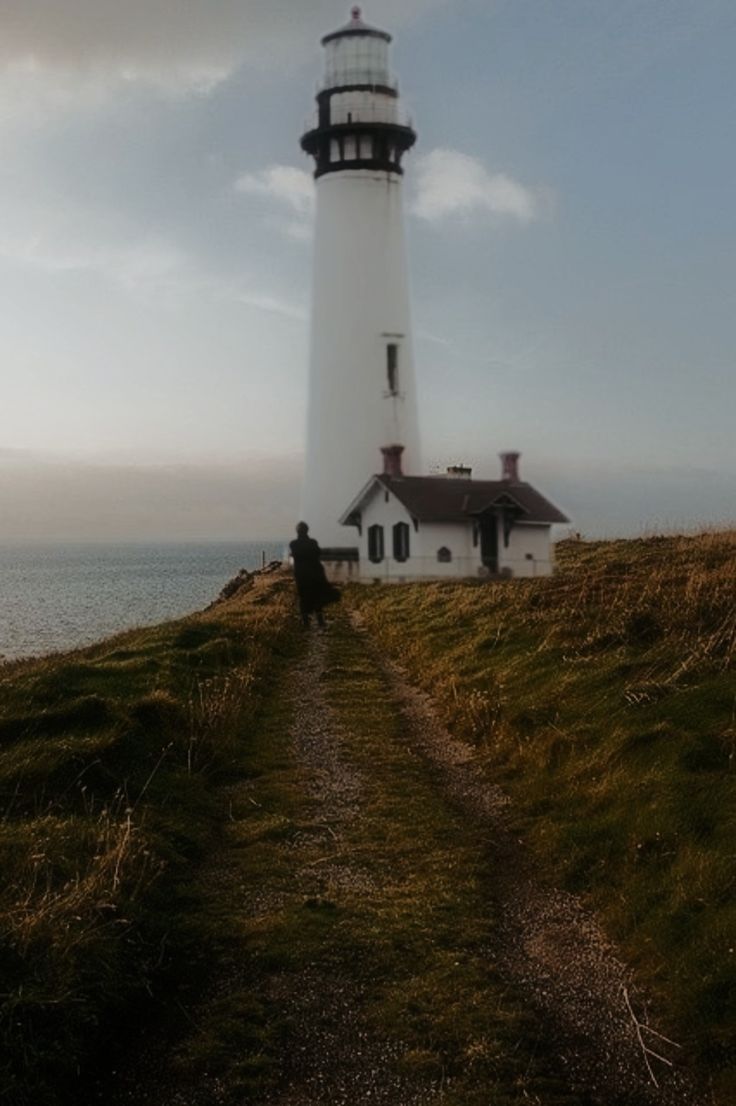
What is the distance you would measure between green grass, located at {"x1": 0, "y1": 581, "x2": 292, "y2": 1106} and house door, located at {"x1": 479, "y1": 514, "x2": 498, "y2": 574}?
1810 centimetres

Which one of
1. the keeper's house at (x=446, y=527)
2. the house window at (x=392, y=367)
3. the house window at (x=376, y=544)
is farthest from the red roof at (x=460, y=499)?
the house window at (x=392, y=367)

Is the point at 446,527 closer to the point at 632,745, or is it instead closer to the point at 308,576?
the point at 308,576

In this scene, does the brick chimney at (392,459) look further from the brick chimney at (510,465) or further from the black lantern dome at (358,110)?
the black lantern dome at (358,110)

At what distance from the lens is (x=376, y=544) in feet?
108

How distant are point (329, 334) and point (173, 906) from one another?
95.9 feet

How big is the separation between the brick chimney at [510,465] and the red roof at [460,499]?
107 centimetres

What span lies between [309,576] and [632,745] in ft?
37.4

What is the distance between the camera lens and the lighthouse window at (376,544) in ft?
107

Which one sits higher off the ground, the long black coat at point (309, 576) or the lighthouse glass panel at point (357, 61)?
the lighthouse glass panel at point (357, 61)

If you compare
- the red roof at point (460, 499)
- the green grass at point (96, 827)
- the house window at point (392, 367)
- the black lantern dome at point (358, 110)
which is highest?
the black lantern dome at point (358, 110)

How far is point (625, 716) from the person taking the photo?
9.60 meters

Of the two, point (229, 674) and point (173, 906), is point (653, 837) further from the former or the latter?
point (229, 674)

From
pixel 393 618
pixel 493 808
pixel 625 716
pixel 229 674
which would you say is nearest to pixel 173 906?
pixel 493 808

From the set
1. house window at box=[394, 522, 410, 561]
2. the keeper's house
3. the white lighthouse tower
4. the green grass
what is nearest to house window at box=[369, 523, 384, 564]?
the keeper's house
